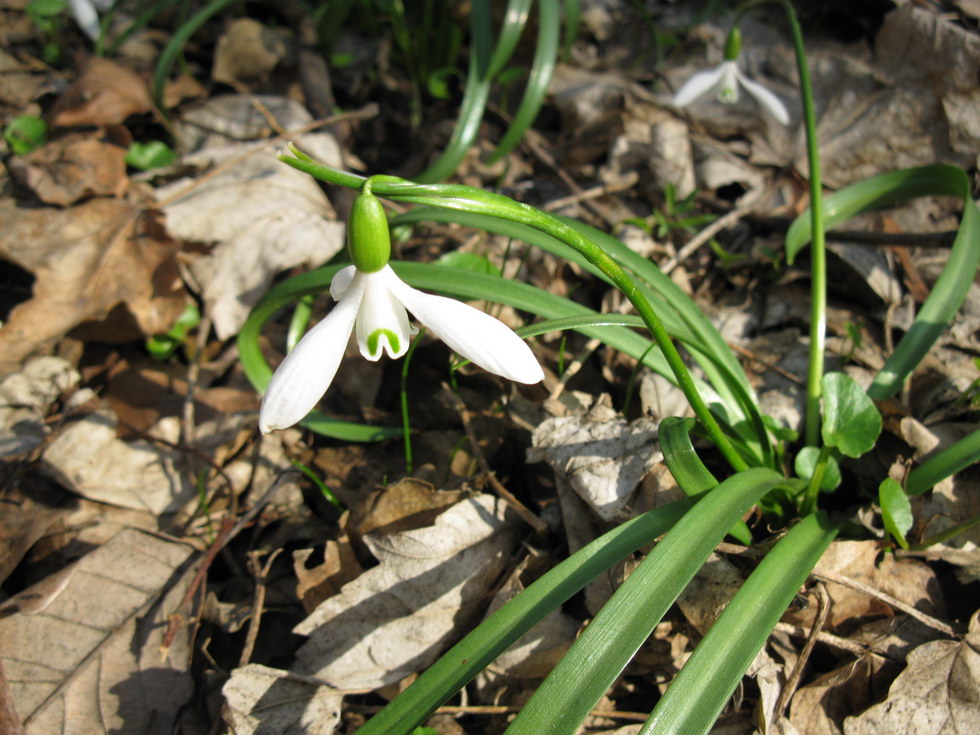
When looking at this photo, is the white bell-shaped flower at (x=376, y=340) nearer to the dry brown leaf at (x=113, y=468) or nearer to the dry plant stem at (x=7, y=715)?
the dry plant stem at (x=7, y=715)

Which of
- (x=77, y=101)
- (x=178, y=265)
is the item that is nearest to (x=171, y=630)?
(x=178, y=265)

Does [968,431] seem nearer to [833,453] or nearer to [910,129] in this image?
[833,453]

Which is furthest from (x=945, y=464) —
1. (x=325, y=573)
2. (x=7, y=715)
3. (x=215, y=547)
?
(x=7, y=715)

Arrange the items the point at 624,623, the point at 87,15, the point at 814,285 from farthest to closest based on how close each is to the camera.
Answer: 1. the point at 87,15
2. the point at 814,285
3. the point at 624,623

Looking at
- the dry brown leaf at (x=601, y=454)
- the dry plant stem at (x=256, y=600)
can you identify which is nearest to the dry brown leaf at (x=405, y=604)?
the dry plant stem at (x=256, y=600)

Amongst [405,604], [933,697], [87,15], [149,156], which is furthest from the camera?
[87,15]

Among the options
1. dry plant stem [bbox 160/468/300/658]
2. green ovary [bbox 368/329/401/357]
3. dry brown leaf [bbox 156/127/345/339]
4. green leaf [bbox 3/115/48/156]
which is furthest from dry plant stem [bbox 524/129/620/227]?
green leaf [bbox 3/115/48/156]

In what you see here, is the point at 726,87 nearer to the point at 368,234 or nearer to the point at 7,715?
the point at 368,234
